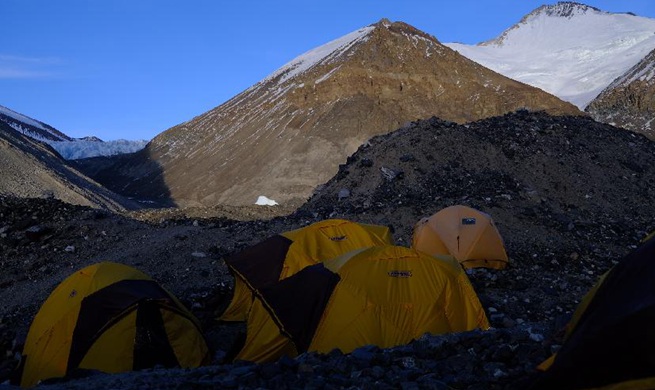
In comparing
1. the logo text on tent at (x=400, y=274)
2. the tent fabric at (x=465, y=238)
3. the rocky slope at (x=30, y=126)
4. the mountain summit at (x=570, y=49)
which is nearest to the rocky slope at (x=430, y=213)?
the tent fabric at (x=465, y=238)

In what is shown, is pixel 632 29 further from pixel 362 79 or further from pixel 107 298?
pixel 107 298

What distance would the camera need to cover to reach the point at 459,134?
18141mm

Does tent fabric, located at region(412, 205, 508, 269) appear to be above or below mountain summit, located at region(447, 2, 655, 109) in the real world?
below

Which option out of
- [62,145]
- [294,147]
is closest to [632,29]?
[294,147]

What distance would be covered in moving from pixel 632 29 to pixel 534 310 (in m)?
120

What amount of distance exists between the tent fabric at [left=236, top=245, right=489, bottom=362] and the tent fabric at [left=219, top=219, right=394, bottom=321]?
1.40 metres

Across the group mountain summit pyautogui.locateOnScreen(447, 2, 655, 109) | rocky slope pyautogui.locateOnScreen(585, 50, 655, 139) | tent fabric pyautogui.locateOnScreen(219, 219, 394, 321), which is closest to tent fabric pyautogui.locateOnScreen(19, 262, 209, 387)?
tent fabric pyautogui.locateOnScreen(219, 219, 394, 321)

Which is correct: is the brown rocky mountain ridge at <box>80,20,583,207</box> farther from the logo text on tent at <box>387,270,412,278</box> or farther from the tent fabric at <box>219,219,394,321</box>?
the logo text on tent at <box>387,270,412,278</box>

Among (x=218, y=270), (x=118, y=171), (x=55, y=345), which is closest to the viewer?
(x=55, y=345)

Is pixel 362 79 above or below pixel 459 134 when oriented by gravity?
above

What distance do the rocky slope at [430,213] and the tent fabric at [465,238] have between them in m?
0.34

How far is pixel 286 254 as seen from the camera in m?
9.29

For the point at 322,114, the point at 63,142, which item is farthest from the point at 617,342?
the point at 63,142

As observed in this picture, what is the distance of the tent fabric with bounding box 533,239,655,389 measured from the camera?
3330mm
